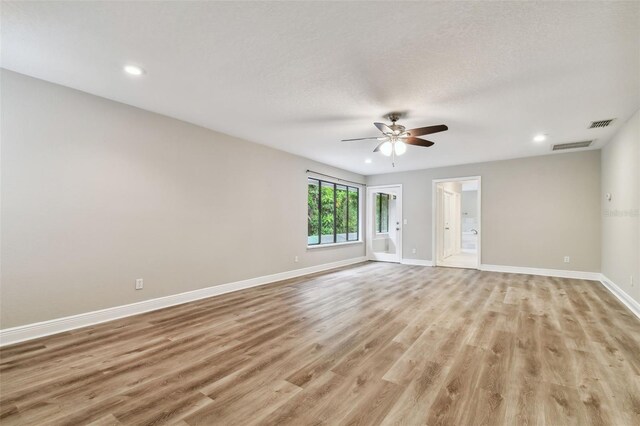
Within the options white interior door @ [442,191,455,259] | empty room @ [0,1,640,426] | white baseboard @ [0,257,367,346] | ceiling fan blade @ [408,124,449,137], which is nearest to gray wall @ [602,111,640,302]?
empty room @ [0,1,640,426]

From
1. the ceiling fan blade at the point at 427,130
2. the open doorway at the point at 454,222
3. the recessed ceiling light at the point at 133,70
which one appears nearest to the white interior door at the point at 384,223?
the open doorway at the point at 454,222

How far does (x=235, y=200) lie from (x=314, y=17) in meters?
3.37

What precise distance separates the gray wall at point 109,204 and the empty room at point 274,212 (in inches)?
0.9

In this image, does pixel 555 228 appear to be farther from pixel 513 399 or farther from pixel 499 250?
pixel 513 399

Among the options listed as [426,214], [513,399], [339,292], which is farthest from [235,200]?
[426,214]

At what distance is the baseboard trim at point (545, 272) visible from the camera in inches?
223

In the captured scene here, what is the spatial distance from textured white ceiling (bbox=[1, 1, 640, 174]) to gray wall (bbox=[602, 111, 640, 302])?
1.60 feet

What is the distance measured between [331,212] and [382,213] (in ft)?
7.67

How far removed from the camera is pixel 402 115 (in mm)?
3807

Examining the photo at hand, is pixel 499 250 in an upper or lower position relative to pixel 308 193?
lower

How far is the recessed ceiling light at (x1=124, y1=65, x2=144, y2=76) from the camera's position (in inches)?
106

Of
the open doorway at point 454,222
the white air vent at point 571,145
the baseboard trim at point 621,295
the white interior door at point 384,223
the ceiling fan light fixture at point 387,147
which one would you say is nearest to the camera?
the baseboard trim at point 621,295

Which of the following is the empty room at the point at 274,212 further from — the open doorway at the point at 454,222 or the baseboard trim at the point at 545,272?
the open doorway at the point at 454,222

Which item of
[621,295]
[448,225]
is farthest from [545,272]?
[448,225]
